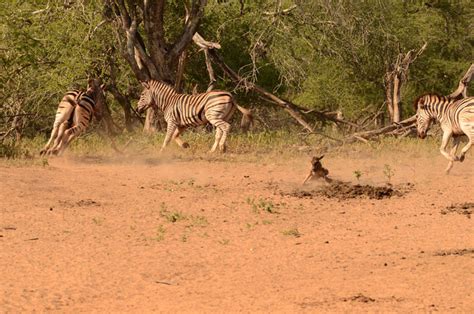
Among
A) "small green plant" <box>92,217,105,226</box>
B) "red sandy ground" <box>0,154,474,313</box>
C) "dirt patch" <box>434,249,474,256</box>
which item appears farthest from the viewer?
"small green plant" <box>92,217,105,226</box>

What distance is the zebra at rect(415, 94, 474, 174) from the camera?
1588 centimetres

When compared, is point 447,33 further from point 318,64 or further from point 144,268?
point 144,268

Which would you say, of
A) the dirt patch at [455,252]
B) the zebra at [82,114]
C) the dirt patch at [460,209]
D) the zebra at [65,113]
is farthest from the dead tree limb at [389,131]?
the dirt patch at [455,252]

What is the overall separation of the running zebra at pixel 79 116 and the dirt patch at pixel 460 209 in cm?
779

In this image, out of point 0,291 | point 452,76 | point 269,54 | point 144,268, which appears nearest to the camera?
point 0,291

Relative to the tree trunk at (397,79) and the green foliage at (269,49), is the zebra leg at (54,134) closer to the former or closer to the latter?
the green foliage at (269,49)

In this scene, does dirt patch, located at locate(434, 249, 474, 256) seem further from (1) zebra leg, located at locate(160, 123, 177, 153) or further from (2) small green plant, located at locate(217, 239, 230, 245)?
(1) zebra leg, located at locate(160, 123, 177, 153)

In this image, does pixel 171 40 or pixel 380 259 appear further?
pixel 171 40

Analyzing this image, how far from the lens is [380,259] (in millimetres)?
9211

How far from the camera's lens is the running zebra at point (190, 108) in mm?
19141

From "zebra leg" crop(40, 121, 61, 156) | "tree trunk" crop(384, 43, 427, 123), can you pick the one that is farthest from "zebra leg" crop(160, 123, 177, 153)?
"tree trunk" crop(384, 43, 427, 123)

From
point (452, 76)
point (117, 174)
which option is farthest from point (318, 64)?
point (117, 174)

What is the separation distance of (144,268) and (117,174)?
246 inches

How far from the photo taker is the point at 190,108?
64.4ft
